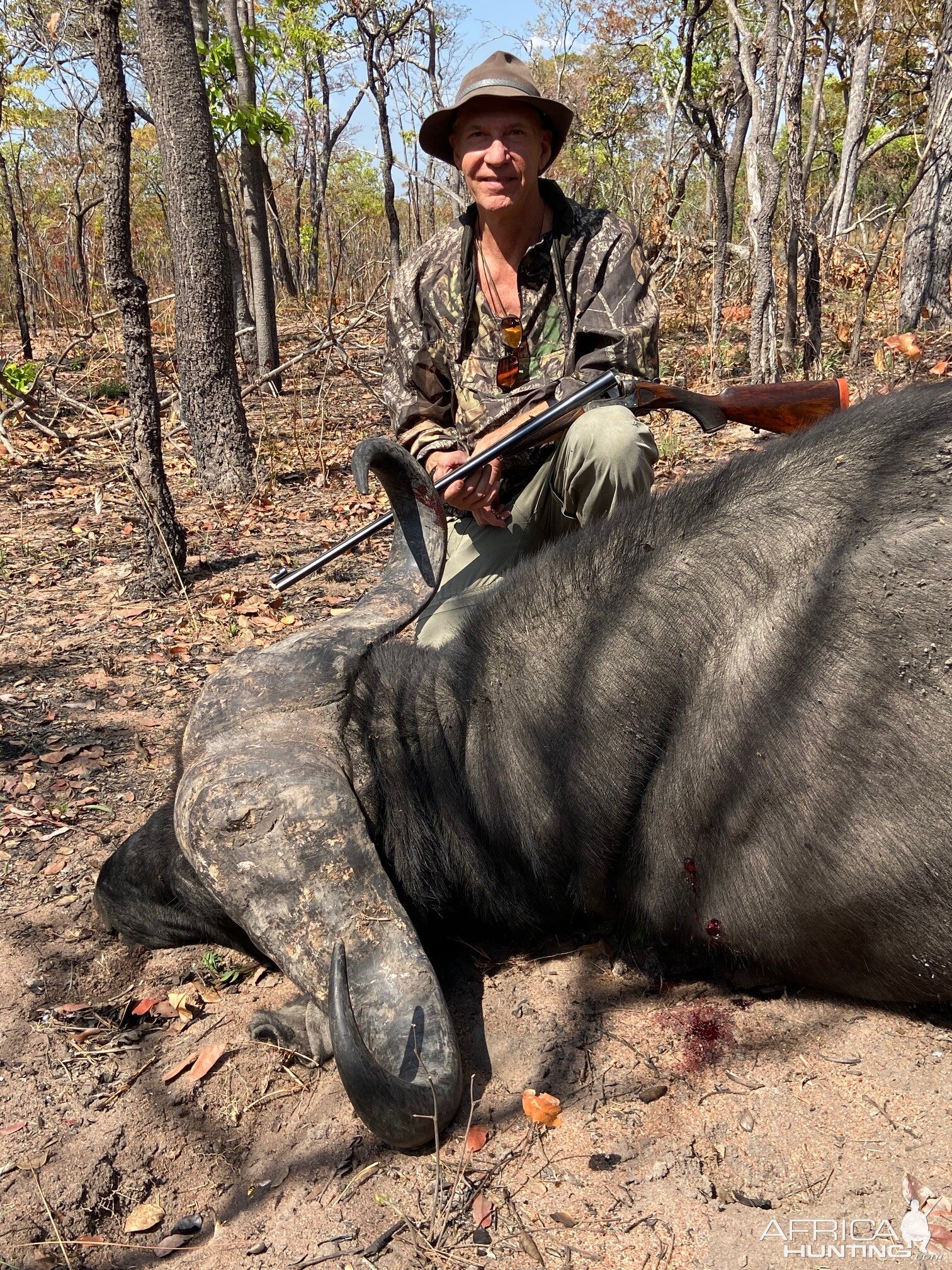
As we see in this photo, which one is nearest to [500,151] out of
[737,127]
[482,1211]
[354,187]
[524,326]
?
[524,326]

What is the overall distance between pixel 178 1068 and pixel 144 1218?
43cm

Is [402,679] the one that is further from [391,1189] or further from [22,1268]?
[22,1268]

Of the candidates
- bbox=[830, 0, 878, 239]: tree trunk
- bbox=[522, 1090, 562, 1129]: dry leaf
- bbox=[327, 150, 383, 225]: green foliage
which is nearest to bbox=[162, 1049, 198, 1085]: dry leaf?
bbox=[522, 1090, 562, 1129]: dry leaf

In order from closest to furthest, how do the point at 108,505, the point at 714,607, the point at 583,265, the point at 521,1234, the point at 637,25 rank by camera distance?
1. the point at 521,1234
2. the point at 714,607
3. the point at 583,265
4. the point at 108,505
5. the point at 637,25

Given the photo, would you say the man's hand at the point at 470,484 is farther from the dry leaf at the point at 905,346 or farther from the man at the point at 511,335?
the dry leaf at the point at 905,346

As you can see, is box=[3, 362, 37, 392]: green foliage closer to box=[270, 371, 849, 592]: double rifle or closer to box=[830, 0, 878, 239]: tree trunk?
box=[270, 371, 849, 592]: double rifle

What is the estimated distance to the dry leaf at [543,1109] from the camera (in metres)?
2.35

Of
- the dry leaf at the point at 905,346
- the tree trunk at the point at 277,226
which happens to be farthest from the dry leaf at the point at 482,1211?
the tree trunk at the point at 277,226

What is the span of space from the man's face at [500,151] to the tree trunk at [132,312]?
6.82ft

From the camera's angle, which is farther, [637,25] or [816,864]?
[637,25]

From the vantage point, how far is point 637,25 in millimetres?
23891

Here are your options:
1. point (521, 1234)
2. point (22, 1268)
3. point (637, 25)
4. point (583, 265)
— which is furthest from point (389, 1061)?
point (637, 25)

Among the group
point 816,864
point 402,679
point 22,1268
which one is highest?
→ point 402,679

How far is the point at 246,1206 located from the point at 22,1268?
50cm
